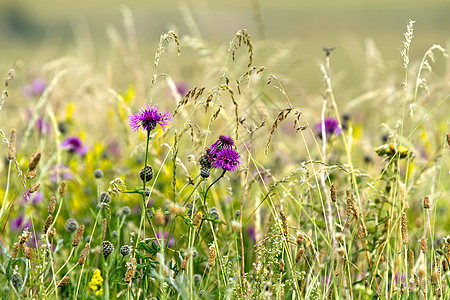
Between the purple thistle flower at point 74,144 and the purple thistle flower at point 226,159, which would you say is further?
the purple thistle flower at point 74,144

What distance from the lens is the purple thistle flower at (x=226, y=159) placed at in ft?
4.75

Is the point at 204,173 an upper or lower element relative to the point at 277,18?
lower

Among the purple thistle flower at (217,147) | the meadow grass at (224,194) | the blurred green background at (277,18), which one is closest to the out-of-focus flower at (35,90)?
the meadow grass at (224,194)

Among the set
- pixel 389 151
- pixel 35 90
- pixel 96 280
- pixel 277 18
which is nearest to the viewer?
pixel 96 280

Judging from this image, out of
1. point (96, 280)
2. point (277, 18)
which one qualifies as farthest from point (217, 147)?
point (277, 18)

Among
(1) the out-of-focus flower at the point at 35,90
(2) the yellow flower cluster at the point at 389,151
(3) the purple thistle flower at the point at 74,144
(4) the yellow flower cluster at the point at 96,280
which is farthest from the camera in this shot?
(1) the out-of-focus flower at the point at 35,90

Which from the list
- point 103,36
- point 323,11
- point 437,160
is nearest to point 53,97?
point 437,160

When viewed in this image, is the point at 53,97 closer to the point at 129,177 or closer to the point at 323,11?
the point at 129,177

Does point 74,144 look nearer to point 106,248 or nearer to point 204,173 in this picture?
point 106,248

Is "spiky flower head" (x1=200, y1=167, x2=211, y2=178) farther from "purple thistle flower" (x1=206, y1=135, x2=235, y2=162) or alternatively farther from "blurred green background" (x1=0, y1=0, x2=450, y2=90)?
"blurred green background" (x1=0, y1=0, x2=450, y2=90)

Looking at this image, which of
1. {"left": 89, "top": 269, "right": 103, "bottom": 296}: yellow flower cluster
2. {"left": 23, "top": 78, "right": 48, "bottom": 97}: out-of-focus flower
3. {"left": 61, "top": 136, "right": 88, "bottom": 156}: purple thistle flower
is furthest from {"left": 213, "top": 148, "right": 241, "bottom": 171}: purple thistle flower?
{"left": 23, "top": 78, "right": 48, "bottom": 97}: out-of-focus flower

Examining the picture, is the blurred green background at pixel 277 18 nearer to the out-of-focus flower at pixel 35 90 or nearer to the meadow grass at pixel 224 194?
the out-of-focus flower at pixel 35 90

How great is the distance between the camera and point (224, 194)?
279 cm

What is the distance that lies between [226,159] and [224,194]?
1353 mm
